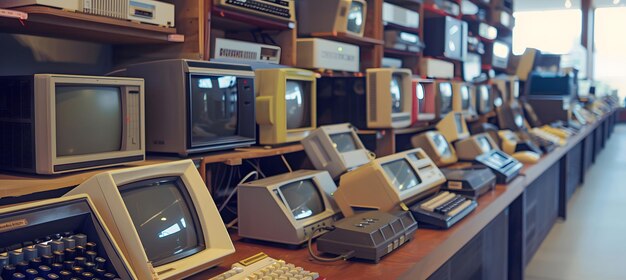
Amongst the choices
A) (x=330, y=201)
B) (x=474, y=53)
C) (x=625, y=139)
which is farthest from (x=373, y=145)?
(x=625, y=139)

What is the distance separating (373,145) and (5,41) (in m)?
2.12

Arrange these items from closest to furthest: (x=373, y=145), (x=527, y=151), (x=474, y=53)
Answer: (x=373, y=145), (x=527, y=151), (x=474, y=53)

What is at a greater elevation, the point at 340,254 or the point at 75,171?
the point at 75,171

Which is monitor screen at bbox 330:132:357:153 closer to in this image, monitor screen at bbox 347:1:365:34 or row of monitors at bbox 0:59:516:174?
row of monitors at bbox 0:59:516:174

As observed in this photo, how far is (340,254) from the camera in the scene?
1.86 m

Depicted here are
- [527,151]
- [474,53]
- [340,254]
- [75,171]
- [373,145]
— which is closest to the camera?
[75,171]

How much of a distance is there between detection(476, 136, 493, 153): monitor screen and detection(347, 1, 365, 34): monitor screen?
1.09m

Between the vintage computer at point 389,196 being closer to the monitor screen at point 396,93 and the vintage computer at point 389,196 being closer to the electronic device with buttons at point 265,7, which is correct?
the electronic device with buttons at point 265,7

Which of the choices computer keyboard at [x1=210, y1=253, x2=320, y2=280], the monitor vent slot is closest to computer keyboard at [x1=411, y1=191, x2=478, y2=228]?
computer keyboard at [x1=210, y1=253, x2=320, y2=280]

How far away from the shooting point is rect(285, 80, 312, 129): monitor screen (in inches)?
110

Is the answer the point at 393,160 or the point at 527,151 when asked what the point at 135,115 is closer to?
the point at 393,160

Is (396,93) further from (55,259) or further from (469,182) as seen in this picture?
(55,259)

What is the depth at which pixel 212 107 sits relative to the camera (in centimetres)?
225

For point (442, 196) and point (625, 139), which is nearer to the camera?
point (442, 196)
